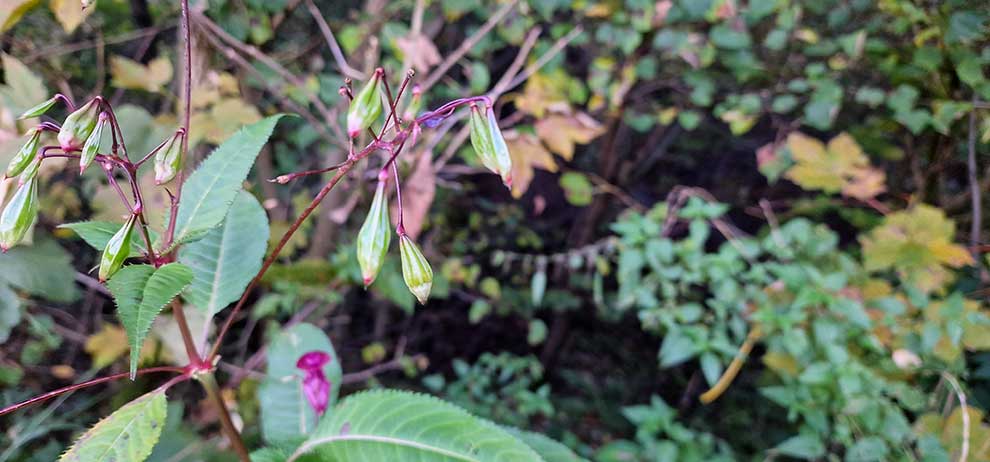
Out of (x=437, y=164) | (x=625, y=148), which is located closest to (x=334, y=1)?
(x=437, y=164)

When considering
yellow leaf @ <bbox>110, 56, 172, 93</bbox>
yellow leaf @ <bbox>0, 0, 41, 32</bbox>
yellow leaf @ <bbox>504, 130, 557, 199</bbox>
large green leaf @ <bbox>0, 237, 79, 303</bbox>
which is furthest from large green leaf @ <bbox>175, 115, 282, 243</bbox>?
yellow leaf @ <bbox>110, 56, 172, 93</bbox>

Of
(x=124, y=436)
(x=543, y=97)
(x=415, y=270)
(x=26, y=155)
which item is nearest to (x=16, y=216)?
(x=26, y=155)

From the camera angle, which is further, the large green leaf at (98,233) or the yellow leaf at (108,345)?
the yellow leaf at (108,345)

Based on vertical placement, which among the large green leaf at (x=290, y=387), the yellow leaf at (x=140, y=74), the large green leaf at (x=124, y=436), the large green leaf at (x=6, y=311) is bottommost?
the large green leaf at (x=290, y=387)

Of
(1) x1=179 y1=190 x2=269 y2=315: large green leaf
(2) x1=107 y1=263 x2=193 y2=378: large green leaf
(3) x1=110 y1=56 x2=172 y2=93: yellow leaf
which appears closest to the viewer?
(2) x1=107 y1=263 x2=193 y2=378: large green leaf

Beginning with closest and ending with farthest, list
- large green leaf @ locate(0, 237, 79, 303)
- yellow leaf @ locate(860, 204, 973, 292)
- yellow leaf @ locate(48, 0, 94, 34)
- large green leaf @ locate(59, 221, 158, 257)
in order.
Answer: large green leaf @ locate(59, 221, 158, 257) < large green leaf @ locate(0, 237, 79, 303) < yellow leaf @ locate(48, 0, 94, 34) < yellow leaf @ locate(860, 204, 973, 292)

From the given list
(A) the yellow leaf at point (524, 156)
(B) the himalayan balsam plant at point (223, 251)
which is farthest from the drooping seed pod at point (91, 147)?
(A) the yellow leaf at point (524, 156)

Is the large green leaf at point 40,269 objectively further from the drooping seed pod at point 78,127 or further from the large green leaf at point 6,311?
the drooping seed pod at point 78,127

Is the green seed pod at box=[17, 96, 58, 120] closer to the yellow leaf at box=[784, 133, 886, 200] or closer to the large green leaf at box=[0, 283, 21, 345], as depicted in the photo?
the large green leaf at box=[0, 283, 21, 345]
